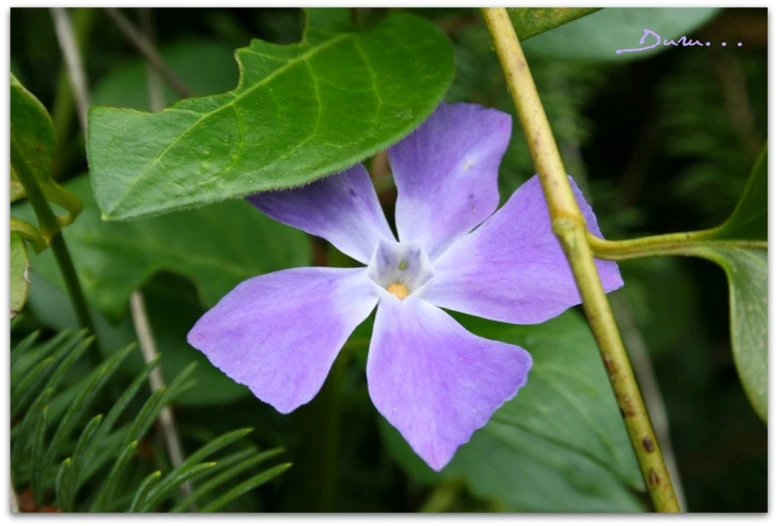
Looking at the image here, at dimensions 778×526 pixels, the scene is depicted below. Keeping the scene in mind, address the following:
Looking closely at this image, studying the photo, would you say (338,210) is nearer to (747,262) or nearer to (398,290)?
(398,290)

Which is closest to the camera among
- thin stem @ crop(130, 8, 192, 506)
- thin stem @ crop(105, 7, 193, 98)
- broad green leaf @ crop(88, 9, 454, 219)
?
broad green leaf @ crop(88, 9, 454, 219)

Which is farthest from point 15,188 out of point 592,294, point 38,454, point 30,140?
point 592,294

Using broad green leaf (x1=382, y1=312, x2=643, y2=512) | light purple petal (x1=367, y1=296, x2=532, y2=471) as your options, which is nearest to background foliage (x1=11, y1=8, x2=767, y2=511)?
broad green leaf (x1=382, y1=312, x2=643, y2=512)

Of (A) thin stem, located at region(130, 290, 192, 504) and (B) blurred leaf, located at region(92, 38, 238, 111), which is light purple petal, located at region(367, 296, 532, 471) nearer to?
(A) thin stem, located at region(130, 290, 192, 504)

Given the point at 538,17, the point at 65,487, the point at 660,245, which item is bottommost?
the point at 65,487

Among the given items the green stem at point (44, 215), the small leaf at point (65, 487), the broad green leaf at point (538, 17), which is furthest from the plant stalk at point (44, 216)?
the broad green leaf at point (538, 17)

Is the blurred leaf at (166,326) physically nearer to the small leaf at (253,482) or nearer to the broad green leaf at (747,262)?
the small leaf at (253,482)

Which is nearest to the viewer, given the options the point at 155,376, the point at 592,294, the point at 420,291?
the point at 592,294
